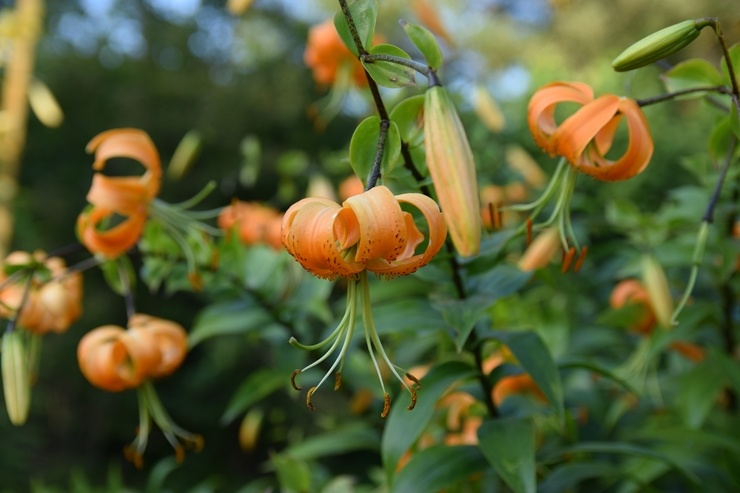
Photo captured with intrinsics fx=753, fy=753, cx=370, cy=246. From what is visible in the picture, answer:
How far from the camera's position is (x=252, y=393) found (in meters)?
0.81

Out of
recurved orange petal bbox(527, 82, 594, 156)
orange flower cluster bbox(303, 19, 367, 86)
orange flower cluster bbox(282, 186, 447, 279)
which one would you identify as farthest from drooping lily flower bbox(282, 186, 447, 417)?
orange flower cluster bbox(303, 19, 367, 86)

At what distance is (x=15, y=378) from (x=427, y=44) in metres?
0.45

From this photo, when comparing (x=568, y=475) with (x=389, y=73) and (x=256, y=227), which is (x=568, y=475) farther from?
(x=256, y=227)

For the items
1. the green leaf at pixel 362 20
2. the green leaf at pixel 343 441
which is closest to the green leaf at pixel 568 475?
the green leaf at pixel 343 441

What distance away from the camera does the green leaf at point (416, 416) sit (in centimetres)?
55

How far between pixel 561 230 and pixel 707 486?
0.38 meters

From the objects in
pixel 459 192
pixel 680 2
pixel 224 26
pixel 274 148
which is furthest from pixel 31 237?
pixel 680 2

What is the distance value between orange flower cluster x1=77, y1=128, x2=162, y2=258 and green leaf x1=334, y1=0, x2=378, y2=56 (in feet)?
1.12

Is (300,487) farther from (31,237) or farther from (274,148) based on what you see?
(274,148)

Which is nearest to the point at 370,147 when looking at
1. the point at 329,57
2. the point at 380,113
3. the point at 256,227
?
the point at 380,113

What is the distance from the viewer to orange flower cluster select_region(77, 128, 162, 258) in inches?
28.0

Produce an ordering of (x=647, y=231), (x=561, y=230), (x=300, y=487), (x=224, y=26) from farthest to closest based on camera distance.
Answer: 1. (x=224, y=26)
2. (x=647, y=231)
3. (x=300, y=487)
4. (x=561, y=230)

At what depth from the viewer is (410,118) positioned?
0.48 metres

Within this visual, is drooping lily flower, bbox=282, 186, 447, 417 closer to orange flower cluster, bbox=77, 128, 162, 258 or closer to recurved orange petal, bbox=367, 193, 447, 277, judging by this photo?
recurved orange petal, bbox=367, 193, 447, 277
